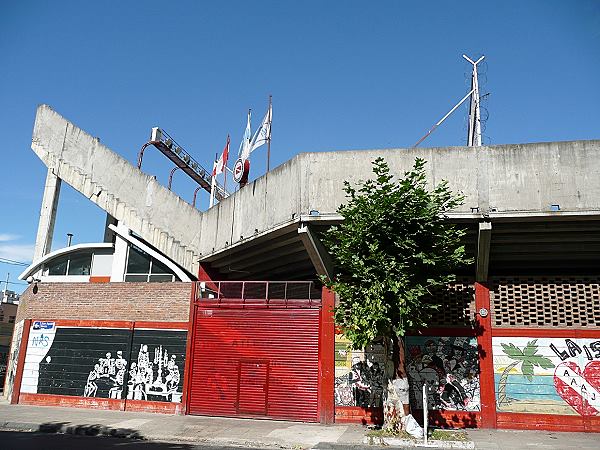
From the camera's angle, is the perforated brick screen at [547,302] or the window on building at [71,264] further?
the window on building at [71,264]

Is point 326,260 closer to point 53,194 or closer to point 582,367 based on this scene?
point 582,367

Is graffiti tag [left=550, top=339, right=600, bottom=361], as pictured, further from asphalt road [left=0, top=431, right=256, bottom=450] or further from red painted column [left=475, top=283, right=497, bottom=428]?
asphalt road [left=0, top=431, right=256, bottom=450]

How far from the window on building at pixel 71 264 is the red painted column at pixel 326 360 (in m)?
12.8

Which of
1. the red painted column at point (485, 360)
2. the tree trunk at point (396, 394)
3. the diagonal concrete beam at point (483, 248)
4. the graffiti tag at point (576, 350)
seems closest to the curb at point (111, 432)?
the tree trunk at point (396, 394)

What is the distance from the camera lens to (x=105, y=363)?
790 inches

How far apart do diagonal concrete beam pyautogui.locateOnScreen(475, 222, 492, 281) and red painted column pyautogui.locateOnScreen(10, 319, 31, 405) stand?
1846 centimetres

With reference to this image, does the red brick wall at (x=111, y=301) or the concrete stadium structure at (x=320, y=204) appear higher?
the concrete stadium structure at (x=320, y=204)

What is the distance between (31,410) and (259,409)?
8.69 metres

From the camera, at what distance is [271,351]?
1842cm

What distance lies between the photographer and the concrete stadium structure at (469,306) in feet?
50.0

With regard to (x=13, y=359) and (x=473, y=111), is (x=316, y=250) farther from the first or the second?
(x=13, y=359)

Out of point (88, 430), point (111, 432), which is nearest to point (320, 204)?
point (111, 432)

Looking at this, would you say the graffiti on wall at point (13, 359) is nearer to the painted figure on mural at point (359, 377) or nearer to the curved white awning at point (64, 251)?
the curved white awning at point (64, 251)

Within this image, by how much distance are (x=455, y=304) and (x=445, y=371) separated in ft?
7.42
